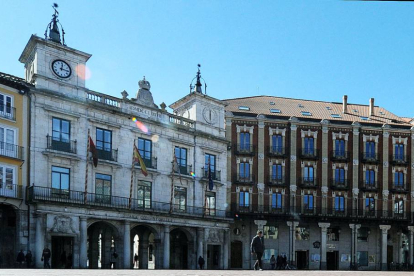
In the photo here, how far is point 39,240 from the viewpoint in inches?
1304

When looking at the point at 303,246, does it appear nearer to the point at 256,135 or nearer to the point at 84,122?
the point at 256,135

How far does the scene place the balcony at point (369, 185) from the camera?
55.5 metres

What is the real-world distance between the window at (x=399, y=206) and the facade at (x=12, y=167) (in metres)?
38.4

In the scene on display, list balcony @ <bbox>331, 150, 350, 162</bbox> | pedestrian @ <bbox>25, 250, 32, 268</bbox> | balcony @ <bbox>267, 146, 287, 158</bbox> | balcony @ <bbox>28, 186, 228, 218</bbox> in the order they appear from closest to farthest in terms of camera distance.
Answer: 1. pedestrian @ <bbox>25, 250, 32, 268</bbox>
2. balcony @ <bbox>28, 186, 228, 218</bbox>
3. balcony @ <bbox>267, 146, 287, 158</bbox>
4. balcony @ <bbox>331, 150, 350, 162</bbox>

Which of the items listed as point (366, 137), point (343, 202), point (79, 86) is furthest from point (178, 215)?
point (366, 137)

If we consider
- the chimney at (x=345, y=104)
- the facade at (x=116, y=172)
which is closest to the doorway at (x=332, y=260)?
the facade at (x=116, y=172)

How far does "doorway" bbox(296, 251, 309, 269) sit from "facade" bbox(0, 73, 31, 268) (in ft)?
96.2

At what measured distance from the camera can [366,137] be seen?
56438 mm

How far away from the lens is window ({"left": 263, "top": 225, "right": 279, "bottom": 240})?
5325 cm

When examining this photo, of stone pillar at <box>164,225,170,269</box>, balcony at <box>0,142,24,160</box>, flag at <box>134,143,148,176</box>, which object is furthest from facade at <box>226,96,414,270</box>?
balcony at <box>0,142,24,160</box>

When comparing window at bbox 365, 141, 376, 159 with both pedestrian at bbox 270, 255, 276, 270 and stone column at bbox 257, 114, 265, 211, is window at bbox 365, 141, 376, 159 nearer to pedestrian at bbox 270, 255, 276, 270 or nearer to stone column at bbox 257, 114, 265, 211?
stone column at bbox 257, 114, 265, 211

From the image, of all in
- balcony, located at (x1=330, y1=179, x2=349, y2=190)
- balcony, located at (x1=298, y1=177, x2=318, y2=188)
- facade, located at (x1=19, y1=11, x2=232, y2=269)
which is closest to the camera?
facade, located at (x1=19, y1=11, x2=232, y2=269)

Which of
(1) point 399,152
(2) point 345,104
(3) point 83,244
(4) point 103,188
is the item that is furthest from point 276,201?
(3) point 83,244

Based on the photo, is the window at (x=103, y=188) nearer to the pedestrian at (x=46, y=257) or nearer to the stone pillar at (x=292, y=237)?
the pedestrian at (x=46, y=257)
